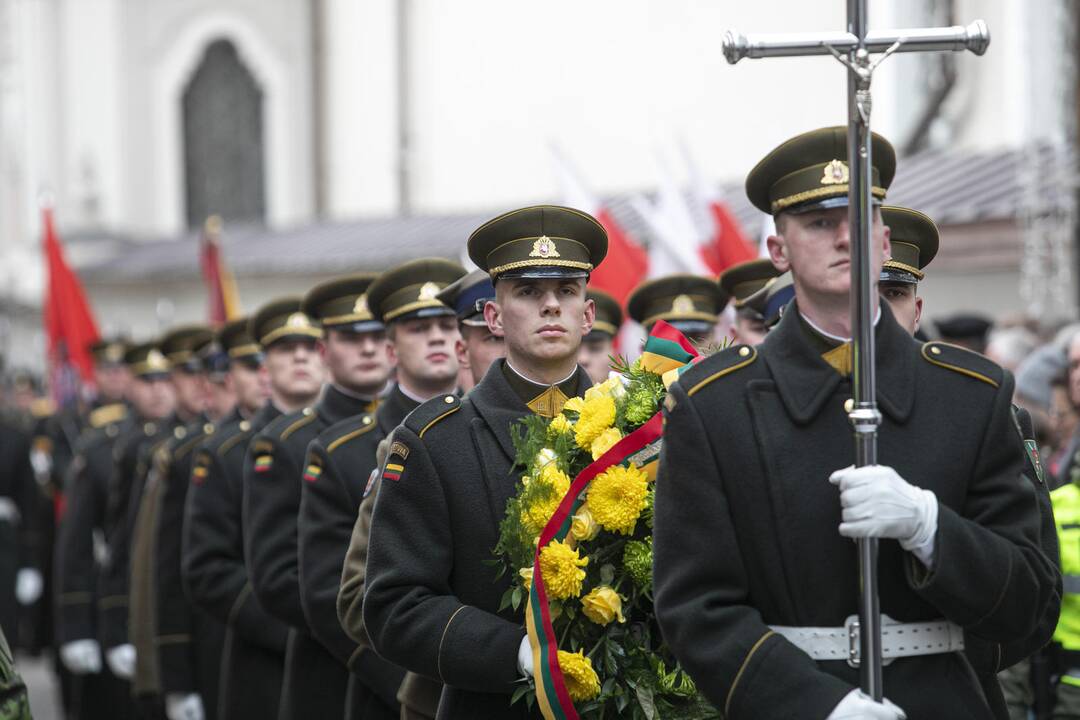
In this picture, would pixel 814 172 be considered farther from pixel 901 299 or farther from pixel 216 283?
pixel 216 283

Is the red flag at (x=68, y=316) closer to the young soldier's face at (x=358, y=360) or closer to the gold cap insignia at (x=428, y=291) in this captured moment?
the young soldier's face at (x=358, y=360)

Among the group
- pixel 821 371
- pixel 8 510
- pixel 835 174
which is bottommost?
pixel 8 510

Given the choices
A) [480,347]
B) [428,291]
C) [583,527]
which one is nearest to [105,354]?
[428,291]

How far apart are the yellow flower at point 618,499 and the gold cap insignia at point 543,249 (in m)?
0.67

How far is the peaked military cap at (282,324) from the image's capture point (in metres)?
6.58

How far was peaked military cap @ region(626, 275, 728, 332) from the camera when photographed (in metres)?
6.54

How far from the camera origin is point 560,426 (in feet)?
12.7

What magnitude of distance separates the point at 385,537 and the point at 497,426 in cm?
36

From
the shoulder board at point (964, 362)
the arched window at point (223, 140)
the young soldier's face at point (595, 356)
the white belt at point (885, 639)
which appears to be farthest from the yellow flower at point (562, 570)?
the arched window at point (223, 140)

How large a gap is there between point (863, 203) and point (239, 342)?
522cm

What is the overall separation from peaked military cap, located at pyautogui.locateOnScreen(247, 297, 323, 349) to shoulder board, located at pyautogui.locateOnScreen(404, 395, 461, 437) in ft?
8.10

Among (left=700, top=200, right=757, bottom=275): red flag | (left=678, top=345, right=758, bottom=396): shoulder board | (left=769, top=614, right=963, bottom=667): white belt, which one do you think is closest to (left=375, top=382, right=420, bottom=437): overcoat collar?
(left=678, top=345, right=758, bottom=396): shoulder board

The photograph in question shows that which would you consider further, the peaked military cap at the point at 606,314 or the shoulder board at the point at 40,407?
the shoulder board at the point at 40,407

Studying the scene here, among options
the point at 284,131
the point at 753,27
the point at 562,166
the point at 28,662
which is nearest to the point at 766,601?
the point at 562,166
